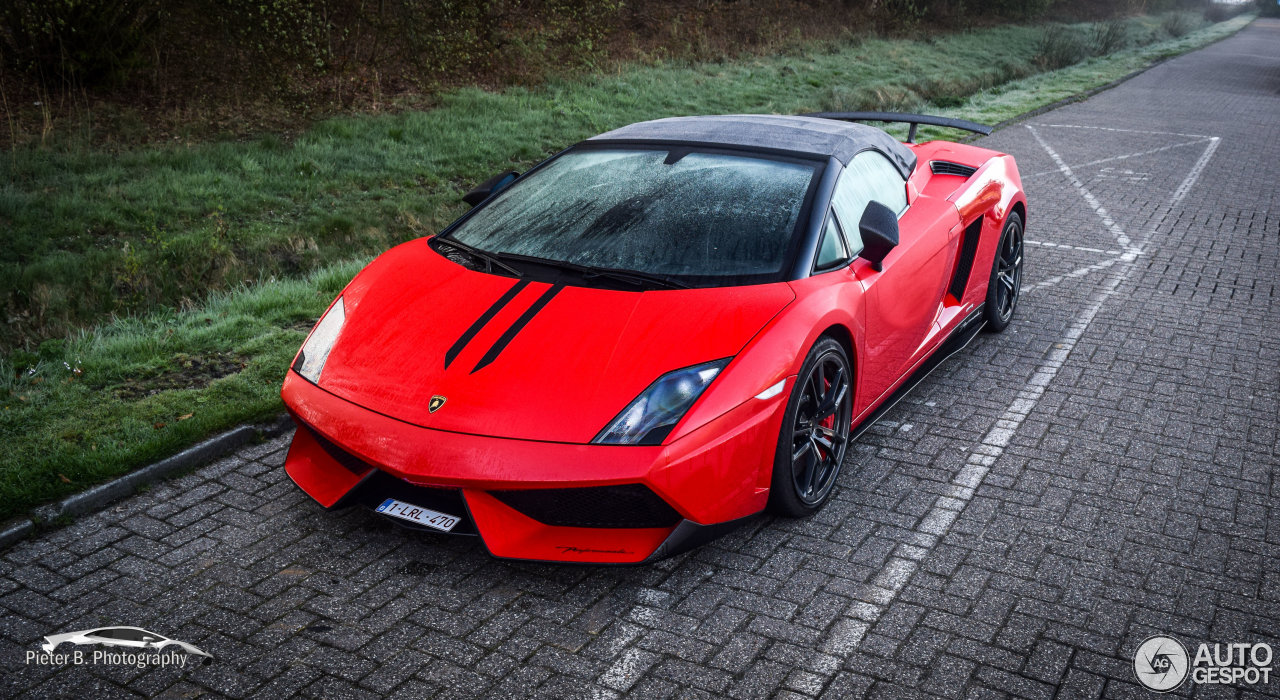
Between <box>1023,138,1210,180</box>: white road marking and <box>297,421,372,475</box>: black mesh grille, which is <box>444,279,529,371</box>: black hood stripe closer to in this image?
<box>297,421,372,475</box>: black mesh grille

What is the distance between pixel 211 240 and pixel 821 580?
6537 millimetres

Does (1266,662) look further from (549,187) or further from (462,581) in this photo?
(549,187)

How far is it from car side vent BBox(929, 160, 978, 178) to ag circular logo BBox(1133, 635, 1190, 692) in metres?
3.27

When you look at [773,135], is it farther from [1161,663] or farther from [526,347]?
[1161,663]

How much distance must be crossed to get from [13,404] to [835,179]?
Answer: 4.09 metres

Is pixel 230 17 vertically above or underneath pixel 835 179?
above

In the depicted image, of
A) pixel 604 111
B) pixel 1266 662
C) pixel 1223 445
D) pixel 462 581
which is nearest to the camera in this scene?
pixel 1266 662

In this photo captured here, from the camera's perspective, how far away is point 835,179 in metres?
4.36

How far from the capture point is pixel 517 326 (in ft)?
12.0

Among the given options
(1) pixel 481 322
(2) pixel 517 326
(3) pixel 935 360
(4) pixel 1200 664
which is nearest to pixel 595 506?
(2) pixel 517 326

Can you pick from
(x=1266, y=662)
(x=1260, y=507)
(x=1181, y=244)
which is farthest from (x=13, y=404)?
(x=1181, y=244)

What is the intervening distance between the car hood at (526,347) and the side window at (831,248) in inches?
12.3

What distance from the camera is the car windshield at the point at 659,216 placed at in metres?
4.00

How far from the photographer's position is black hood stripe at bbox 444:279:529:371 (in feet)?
11.8
